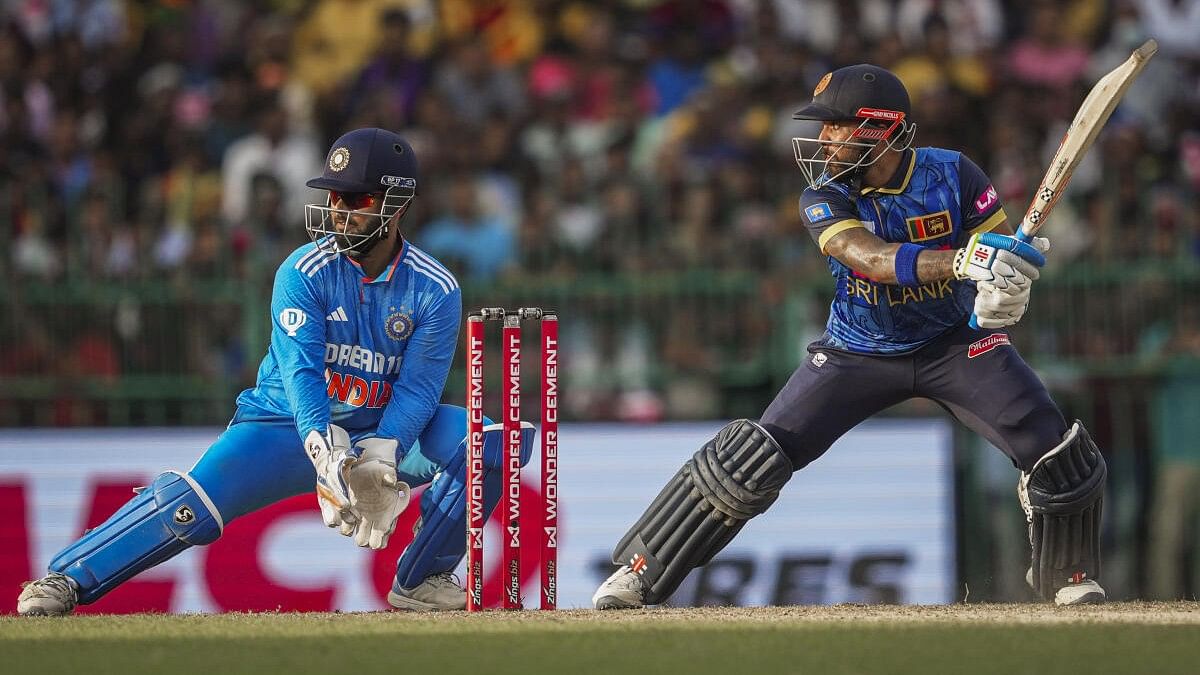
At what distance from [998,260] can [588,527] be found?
4.55m

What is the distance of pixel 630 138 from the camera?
40.7ft

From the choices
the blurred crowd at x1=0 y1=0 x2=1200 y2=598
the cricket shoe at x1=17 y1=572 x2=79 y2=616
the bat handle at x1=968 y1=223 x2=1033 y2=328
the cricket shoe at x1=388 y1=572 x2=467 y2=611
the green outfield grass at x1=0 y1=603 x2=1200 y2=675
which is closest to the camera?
the green outfield grass at x1=0 y1=603 x2=1200 y2=675

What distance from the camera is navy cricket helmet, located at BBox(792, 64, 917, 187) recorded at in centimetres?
685

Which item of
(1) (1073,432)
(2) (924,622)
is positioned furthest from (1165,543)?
(2) (924,622)

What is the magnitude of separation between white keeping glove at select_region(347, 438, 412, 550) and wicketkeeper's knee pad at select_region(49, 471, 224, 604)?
0.63 m

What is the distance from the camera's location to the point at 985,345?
6.97 m

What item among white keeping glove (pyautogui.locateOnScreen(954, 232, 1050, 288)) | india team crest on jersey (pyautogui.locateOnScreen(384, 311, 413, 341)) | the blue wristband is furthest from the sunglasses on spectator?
white keeping glove (pyautogui.locateOnScreen(954, 232, 1050, 288))

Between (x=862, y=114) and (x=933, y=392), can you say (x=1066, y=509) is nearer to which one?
(x=933, y=392)

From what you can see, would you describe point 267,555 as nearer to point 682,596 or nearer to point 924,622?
point 682,596

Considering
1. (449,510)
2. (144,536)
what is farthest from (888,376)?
(144,536)

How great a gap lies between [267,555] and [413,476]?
3.05 metres

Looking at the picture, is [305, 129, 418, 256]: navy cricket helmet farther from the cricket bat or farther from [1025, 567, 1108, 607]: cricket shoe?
[1025, 567, 1108, 607]: cricket shoe

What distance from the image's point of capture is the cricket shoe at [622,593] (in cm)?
A: 714

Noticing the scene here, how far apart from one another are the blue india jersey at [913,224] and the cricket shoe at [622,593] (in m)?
1.33
